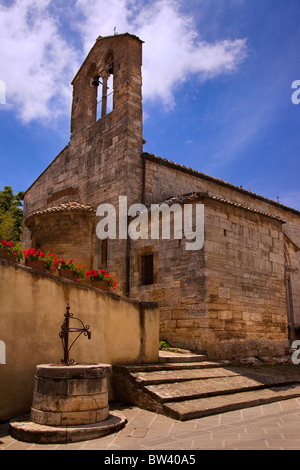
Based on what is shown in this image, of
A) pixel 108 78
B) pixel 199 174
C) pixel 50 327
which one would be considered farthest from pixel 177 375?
pixel 108 78

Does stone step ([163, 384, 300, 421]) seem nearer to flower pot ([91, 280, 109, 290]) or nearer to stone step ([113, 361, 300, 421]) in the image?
stone step ([113, 361, 300, 421])

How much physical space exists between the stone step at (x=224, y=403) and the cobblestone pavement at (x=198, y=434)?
0.38 feet

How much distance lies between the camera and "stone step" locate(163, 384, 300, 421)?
5.31 meters

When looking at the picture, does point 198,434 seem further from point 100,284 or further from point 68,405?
point 100,284

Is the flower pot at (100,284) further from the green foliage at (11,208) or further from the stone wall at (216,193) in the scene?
the green foliage at (11,208)

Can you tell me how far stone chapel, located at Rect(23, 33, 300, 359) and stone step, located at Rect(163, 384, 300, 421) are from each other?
1.82m

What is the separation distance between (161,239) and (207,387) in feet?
14.9

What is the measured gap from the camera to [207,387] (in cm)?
650

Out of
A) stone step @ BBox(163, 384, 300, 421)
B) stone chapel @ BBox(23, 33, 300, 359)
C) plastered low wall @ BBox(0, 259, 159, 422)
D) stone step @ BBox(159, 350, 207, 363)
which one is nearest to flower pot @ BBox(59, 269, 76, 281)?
plastered low wall @ BBox(0, 259, 159, 422)

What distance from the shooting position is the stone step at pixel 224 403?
5309mm

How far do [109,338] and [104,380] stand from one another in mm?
1767

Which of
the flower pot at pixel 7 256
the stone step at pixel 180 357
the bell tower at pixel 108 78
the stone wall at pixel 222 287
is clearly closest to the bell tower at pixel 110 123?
the bell tower at pixel 108 78

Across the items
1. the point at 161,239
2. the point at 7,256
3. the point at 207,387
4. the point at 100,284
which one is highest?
the point at 161,239
